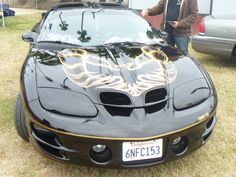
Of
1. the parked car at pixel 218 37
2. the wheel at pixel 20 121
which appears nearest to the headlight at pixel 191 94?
the wheel at pixel 20 121

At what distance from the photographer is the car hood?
2.41 meters

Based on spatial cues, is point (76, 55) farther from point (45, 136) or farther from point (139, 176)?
point (139, 176)

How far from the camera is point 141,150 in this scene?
218 centimetres

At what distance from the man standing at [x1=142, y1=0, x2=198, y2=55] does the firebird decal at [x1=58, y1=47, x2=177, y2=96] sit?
2.10 metres

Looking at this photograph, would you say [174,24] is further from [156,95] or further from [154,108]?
[154,108]

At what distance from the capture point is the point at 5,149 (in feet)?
9.77

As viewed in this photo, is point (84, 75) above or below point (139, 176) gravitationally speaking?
above

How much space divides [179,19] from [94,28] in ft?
6.58

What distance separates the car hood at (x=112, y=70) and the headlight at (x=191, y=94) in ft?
0.21

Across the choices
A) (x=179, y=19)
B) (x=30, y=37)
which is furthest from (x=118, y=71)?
(x=179, y=19)

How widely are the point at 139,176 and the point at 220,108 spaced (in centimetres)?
179

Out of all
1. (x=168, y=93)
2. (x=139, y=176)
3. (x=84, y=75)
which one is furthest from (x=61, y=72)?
(x=139, y=176)

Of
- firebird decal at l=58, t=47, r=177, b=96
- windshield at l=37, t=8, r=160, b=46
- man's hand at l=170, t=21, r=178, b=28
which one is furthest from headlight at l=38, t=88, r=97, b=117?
man's hand at l=170, t=21, r=178, b=28

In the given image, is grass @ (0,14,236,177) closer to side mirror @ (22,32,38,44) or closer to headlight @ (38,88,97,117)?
headlight @ (38,88,97,117)
